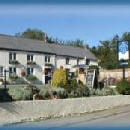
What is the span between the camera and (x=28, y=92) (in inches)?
739

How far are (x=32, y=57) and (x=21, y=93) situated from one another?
4337 centimetres

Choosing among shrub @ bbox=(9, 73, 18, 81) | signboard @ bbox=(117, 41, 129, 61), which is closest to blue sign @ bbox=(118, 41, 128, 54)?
signboard @ bbox=(117, 41, 129, 61)

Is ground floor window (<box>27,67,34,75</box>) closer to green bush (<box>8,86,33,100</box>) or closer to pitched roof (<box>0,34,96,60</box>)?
pitched roof (<box>0,34,96,60</box>)

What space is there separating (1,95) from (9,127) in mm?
2573

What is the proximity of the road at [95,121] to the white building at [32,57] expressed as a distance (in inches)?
1384

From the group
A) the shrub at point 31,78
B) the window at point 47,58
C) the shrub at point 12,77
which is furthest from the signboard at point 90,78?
the window at point 47,58

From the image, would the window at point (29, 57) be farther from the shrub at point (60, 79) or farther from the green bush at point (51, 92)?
the green bush at point (51, 92)

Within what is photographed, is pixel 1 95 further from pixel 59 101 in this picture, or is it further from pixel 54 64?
pixel 54 64

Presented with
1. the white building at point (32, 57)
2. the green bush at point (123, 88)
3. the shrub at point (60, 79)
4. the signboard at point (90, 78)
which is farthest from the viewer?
the white building at point (32, 57)

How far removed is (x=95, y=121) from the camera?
16859mm

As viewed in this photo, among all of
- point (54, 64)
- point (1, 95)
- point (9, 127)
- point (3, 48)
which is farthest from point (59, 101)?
point (54, 64)

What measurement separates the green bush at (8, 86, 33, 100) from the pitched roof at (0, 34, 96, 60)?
39164 millimetres

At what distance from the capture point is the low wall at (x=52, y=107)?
16.7 metres

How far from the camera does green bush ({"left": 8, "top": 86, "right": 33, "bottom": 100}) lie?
18000mm
